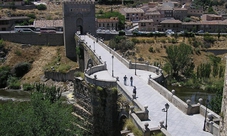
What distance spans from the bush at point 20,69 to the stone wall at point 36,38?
7221mm

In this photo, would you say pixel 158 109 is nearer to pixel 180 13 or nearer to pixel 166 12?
pixel 166 12

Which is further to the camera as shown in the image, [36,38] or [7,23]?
[7,23]

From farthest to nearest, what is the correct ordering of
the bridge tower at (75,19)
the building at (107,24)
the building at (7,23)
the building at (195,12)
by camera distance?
the building at (195,12) → the building at (107,24) → the building at (7,23) → the bridge tower at (75,19)

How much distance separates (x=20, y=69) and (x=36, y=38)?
8.60 meters

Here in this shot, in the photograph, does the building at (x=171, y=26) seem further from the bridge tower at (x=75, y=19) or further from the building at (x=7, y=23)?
A: the building at (x=7, y=23)

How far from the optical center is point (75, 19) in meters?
45.3

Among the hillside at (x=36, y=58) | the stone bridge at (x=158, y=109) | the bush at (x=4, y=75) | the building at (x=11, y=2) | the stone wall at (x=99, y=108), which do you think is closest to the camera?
the stone bridge at (x=158, y=109)

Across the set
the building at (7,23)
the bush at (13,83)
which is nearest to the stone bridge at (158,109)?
the bush at (13,83)

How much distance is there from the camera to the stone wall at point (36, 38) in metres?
51.1

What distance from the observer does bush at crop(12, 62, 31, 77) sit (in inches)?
1777

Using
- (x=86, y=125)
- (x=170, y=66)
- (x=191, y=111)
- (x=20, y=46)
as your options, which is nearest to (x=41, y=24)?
(x=20, y=46)

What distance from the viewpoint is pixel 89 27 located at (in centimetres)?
4669

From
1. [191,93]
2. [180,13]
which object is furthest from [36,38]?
[180,13]

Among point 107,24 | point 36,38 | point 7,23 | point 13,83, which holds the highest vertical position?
point 7,23
